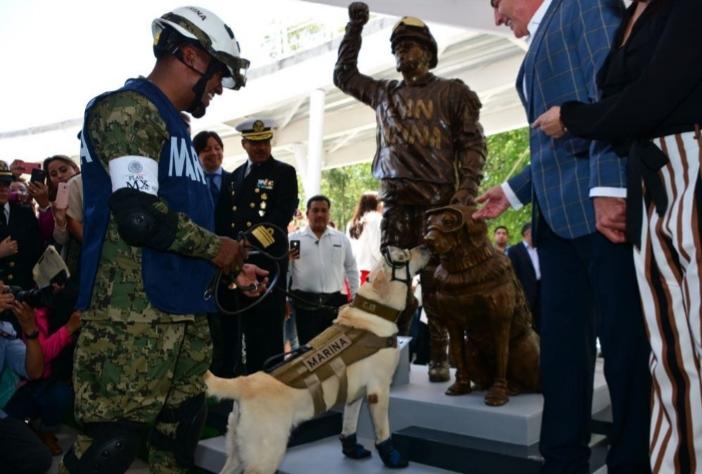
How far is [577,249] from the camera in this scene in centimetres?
234

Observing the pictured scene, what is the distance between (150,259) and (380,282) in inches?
51.5

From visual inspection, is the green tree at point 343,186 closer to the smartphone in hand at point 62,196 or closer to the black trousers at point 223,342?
the black trousers at point 223,342

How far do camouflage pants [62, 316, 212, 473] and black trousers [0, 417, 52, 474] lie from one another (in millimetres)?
1694

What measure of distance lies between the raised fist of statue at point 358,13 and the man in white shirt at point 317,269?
253cm

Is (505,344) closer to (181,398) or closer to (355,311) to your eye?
(355,311)

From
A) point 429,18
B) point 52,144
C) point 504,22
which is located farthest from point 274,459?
point 52,144

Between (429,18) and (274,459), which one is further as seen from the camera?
(429,18)

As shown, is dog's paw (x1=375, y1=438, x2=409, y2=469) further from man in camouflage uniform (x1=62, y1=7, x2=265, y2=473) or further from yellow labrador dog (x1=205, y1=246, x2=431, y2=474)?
man in camouflage uniform (x1=62, y1=7, x2=265, y2=473)

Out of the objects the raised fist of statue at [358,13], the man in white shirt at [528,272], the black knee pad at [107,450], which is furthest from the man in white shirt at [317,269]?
the black knee pad at [107,450]

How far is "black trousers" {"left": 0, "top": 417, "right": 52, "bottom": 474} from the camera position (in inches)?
141

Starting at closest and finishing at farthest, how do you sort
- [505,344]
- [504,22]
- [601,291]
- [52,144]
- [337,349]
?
[601,291] → [504,22] → [337,349] → [505,344] → [52,144]

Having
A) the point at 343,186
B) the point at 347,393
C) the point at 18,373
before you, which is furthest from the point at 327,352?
the point at 343,186

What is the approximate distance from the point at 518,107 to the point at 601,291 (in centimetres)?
1463

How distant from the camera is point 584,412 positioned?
8.20ft
